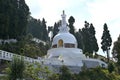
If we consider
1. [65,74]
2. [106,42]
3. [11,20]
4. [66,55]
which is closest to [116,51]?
[106,42]

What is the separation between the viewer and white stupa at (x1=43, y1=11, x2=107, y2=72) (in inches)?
1698

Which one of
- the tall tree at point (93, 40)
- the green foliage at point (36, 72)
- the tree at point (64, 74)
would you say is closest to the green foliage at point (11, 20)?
the tall tree at point (93, 40)

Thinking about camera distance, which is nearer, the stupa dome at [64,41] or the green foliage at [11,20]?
the green foliage at [11,20]

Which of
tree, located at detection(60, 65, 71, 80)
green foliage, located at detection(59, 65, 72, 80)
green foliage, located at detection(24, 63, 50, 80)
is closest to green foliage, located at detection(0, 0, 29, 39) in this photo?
tree, located at detection(60, 65, 71, 80)

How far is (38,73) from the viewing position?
3350 centimetres

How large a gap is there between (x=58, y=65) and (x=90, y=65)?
593 centimetres

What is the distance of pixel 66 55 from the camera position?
→ 1874 inches

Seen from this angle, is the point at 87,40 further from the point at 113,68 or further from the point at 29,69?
the point at 29,69

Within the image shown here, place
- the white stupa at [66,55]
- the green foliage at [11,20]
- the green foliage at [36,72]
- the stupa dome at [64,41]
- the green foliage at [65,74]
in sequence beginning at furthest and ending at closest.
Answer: the stupa dome at [64,41]
the green foliage at [11,20]
the white stupa at [66,55]
the green foliage at [65,74]
the green foliage at [36,72]

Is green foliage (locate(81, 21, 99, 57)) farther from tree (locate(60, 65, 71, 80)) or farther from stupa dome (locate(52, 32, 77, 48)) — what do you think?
tree (locate(60, 65, 71, 80))

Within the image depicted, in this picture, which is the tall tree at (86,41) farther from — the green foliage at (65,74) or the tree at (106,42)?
the green foliage at (65,74)

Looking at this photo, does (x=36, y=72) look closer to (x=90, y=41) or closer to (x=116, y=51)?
(x=116, y=51)

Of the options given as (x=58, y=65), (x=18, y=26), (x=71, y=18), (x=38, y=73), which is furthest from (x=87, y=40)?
(x=38, y=73)

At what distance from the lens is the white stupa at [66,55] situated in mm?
43134
